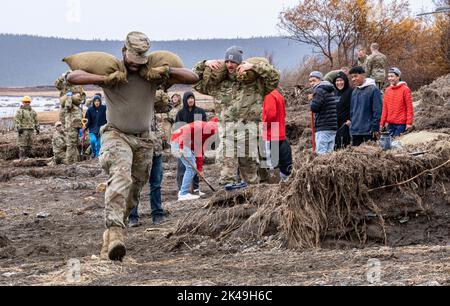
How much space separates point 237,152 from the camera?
11188mm

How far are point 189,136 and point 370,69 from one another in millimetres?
10135

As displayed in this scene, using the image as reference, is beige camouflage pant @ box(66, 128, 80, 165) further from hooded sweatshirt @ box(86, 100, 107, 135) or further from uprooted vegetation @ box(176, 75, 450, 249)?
uprooted vegetation @ box(176, 75, 450, 249)

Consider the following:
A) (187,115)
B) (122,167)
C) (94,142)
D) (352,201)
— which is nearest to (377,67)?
(94,142)

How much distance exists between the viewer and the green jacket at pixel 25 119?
24.5 m

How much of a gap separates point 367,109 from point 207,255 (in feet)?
16.8

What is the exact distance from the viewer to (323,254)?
319 inches

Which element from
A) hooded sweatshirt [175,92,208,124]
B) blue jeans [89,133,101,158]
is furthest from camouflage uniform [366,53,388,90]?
hooded sweatshirt [175,92,208,124]

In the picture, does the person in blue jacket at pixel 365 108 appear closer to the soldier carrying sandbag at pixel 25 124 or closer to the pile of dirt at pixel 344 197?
the pile of dirt at pixel 344 197

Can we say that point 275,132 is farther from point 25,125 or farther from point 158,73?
point 25,125

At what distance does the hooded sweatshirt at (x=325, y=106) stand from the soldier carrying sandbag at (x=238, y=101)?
151 cm

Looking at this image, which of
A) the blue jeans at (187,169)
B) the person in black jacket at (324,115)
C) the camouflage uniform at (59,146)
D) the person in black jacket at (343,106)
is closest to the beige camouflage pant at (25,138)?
the camouflage uniform at (59,146)

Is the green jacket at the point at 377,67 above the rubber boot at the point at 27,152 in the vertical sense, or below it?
above
